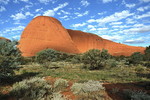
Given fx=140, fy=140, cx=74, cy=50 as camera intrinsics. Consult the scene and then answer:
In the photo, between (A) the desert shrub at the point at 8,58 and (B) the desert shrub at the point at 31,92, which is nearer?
(B) the desert shrub at the point at 31,92

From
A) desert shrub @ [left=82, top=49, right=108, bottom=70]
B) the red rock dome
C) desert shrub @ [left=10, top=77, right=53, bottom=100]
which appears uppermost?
the red rock dome

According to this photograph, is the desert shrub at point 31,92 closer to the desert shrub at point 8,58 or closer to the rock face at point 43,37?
the desert shrub at point 8,58

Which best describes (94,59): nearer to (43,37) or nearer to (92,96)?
(92,96)

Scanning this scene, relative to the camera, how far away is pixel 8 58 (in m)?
10.4

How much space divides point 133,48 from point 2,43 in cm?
7625

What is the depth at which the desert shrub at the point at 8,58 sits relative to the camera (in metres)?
9.92

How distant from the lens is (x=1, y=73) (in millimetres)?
9711

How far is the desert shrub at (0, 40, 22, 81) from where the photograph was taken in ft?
32.6

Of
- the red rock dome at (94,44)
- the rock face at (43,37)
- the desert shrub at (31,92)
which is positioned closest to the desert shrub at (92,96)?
the desert shrub at (31,92)

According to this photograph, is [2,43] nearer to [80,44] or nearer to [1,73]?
[1,73]

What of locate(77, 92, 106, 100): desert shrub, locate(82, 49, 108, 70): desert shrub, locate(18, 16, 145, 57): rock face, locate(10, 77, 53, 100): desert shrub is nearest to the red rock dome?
locate(18, 16, 145, 57): rock face

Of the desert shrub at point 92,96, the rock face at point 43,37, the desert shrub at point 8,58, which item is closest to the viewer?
the desert shrub at point 92,96

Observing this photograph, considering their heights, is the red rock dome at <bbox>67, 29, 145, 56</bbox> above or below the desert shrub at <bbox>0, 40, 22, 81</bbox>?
above

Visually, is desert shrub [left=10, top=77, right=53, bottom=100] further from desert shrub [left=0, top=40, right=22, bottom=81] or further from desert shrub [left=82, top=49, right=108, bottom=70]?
desert shrub [left=82, top=49, right=108, bottom=70]
